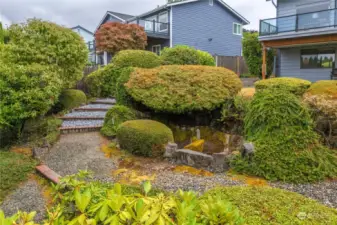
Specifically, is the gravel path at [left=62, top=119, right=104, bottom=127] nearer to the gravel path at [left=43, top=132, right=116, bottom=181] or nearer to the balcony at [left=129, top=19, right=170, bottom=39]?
the gravel path at [left=43, top=132, right=116, bottom=181]

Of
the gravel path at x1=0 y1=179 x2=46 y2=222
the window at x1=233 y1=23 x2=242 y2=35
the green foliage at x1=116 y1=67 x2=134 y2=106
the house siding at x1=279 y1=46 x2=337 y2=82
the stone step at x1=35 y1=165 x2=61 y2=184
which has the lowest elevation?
the gravel path at x1=0 y1=179 x2=46 y2=222

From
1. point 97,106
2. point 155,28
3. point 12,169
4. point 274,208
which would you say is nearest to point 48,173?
point 12,169

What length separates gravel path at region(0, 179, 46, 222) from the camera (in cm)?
383

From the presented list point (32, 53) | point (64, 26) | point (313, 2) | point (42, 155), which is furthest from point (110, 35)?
point (42, 155)

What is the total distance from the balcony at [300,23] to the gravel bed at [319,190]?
10.4m

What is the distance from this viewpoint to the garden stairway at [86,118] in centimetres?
799

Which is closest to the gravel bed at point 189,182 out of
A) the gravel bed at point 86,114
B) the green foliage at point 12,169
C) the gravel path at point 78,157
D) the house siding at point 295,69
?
the gravel path at point 78,157

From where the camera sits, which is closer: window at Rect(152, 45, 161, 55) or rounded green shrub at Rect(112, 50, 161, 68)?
rounded green shrub at Rect(112, 50, 161, 68)

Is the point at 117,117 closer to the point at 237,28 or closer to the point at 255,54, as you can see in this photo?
the point at 255,54

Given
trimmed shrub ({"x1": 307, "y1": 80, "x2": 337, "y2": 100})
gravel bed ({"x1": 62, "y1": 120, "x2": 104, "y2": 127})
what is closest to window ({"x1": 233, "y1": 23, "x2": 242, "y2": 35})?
gravel bed ({"x1": 62, "y1": 120, "x2": 104, "y2": 127})

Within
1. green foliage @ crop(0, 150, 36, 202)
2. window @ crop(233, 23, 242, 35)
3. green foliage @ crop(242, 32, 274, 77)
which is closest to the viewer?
green foliage @ crop(0, 150, 36, 202)

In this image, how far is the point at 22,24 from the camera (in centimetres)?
913

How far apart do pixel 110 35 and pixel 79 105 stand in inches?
391

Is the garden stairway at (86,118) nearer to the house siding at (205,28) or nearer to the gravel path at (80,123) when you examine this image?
the gravel path at (80,123)
